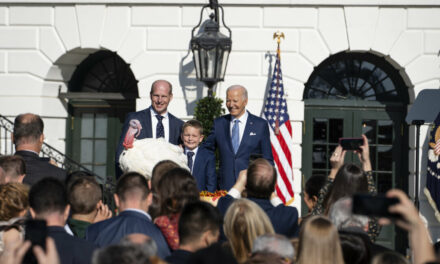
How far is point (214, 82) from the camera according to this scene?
35.8ft

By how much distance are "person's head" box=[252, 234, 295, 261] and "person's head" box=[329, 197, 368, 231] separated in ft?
2.97

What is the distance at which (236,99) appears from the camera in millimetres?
8531

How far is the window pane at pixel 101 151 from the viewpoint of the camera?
1273 cm

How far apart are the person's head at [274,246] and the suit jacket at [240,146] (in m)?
4.46

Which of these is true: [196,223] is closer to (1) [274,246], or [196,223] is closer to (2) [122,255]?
(1) [274,246]

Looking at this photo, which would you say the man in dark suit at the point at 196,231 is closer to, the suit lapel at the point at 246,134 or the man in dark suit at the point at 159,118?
the man in dark suit at the point at 159,118

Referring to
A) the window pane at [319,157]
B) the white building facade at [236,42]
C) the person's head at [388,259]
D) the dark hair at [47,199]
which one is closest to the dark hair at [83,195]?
the dark hair at [47,199]

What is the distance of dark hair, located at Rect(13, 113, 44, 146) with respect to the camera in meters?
6.77

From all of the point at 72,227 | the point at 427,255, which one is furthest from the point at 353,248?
the point at 72,227

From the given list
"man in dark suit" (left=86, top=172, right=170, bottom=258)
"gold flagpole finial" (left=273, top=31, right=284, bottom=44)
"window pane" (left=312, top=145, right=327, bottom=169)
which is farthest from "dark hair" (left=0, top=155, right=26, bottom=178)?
"window pane" (left=312, top=145, right=327, bottom=169)

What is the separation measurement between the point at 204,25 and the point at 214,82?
130cm

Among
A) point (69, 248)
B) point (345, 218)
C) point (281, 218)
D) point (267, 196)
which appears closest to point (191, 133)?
point (267, 196)

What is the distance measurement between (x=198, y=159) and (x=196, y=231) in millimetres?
4014

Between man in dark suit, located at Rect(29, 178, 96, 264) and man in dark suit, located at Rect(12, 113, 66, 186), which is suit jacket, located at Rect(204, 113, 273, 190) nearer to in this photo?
man in dark suit, located at Rect(12, 113, 66, 186)
